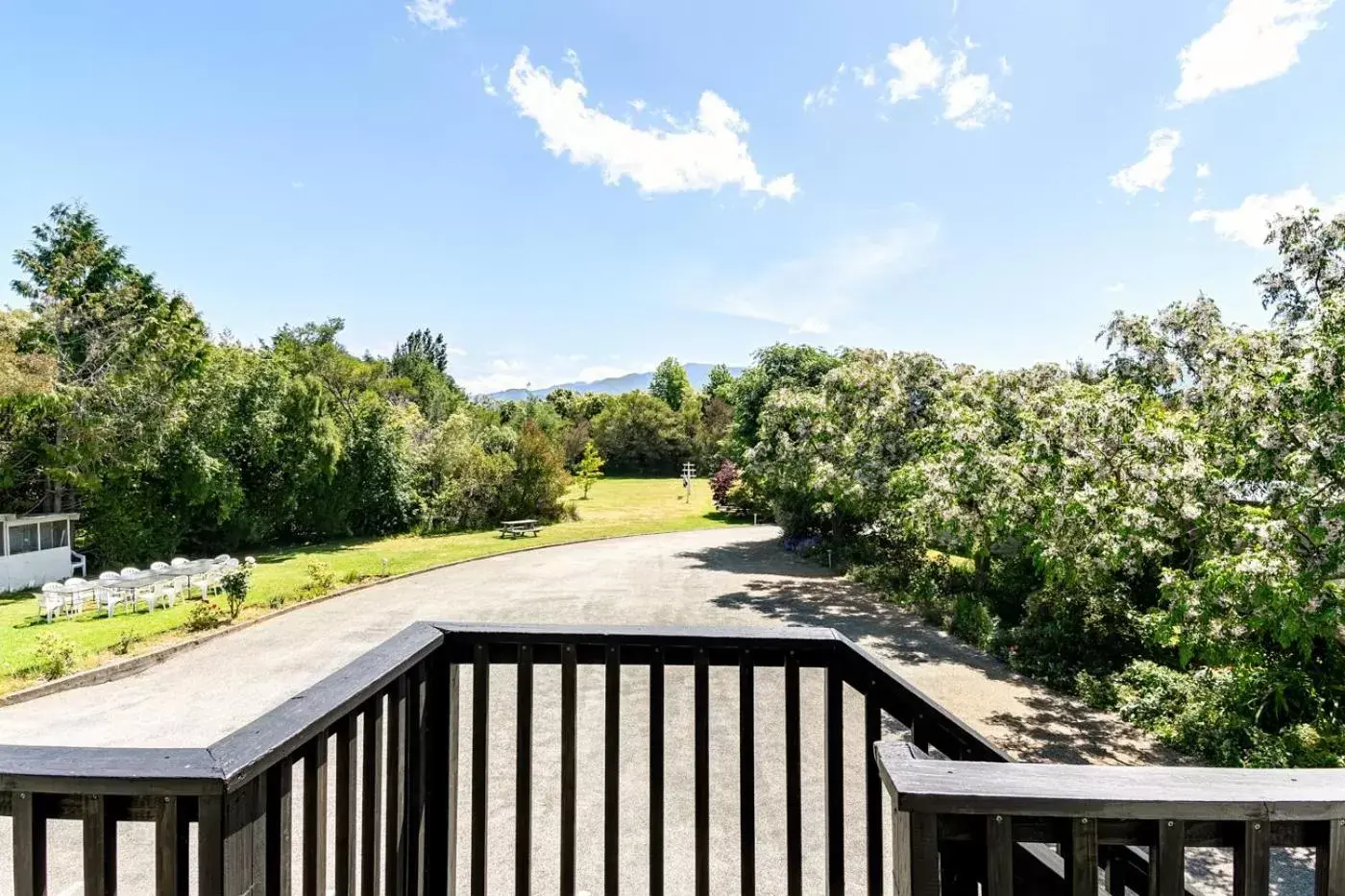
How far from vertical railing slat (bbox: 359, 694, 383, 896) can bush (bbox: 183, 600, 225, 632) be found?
9.95 m

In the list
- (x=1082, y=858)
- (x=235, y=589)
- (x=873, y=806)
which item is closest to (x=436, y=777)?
(x=873, y=806)

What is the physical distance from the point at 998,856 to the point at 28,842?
4.87 feet

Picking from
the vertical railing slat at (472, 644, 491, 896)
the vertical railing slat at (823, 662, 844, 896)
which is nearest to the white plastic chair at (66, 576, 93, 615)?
the vertical railing slat at (472, 644, 491, 896)

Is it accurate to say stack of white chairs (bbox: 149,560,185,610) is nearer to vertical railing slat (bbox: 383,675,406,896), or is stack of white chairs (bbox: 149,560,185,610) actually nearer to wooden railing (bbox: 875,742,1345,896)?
vertical railing slat (bbox: 383,675,406,896)

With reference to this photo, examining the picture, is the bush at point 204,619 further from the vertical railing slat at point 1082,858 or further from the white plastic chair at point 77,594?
the vertical railing slat at point 1082,858

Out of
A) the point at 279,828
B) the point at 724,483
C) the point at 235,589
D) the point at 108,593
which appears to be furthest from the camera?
the point at 724,483

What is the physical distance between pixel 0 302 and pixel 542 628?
771 inches

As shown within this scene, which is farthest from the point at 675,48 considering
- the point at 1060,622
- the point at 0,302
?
the point at 0,302

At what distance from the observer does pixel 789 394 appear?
1492 centimetres

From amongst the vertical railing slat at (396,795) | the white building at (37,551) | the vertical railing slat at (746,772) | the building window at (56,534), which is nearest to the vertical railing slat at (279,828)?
the vertical railing slat at (396,795)

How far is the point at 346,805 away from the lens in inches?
54.3

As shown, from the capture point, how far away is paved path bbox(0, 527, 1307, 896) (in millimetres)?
4730

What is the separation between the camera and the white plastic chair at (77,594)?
10.3 meters

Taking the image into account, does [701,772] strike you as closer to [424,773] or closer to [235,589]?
[424,773]
